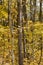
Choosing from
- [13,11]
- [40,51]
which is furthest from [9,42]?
[40,51]

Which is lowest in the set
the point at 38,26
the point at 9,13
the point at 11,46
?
the point at 11,46

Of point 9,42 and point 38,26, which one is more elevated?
point 38,26

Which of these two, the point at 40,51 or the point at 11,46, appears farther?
the point at 40,51

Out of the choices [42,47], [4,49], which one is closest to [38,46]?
[42,47]

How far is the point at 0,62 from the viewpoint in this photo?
891 cm

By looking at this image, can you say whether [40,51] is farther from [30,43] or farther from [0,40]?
[0,40]

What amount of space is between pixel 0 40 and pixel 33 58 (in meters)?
1.65

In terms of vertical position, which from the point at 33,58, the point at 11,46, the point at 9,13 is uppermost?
the point at 9,13

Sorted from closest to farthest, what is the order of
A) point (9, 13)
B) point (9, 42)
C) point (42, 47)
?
point (9, 13) → point (9, 42) → point (42, 47)

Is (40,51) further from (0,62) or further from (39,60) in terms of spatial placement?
(0,62)

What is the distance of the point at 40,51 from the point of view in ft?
32.9

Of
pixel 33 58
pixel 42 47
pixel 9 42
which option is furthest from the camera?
pixel 42 47

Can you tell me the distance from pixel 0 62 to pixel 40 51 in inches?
81.4

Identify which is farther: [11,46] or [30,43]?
[30,43]
